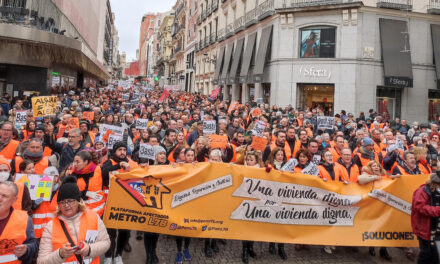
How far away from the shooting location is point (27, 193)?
3434 mm

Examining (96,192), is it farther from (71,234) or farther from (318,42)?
(318,42)

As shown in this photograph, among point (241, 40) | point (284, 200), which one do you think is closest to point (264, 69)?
point (241, 40)

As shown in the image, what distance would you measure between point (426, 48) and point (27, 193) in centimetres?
A: 2273

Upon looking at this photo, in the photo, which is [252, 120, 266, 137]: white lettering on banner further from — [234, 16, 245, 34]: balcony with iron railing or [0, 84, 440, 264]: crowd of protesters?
[234, 16, 245, 34]: balcony with iron railing

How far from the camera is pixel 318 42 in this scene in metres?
19.8

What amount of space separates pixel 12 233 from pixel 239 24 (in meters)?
28.4

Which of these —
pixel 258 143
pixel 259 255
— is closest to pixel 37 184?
pixel 259 255

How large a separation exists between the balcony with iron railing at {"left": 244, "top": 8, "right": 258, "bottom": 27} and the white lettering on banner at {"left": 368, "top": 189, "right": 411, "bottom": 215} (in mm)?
21464

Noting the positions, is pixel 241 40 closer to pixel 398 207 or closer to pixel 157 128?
pixel 157 128

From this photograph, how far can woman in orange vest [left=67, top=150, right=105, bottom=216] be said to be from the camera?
4.07 metres

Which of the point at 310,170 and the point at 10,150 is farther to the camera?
the point at 10,150

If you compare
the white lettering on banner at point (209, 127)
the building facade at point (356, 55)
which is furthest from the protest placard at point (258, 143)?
the building facade at point (356, 55)

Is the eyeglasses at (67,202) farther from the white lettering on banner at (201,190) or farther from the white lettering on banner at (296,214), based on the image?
the white lettering on banner at (296,214)

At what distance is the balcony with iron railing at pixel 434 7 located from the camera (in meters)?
18.6
